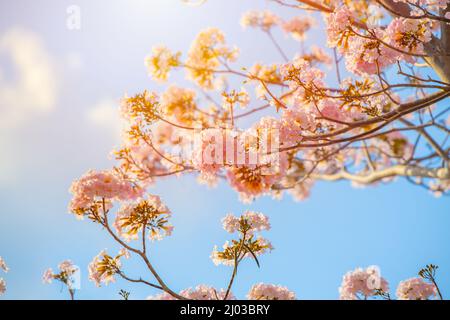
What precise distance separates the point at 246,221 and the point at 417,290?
8.24 ft

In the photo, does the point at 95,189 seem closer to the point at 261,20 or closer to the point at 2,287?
the point at 2,287

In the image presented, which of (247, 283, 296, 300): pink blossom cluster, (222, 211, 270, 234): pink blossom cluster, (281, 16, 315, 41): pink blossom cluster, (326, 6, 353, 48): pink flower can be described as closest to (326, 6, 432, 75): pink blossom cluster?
(326, 6, 353, 48): pink flower

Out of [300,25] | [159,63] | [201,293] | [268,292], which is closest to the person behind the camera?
[201,293]

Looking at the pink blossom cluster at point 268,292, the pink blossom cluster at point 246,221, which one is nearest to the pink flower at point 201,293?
the pink blossom cluster at point 268,292

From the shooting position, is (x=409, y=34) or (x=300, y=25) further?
(x=300, y=25)

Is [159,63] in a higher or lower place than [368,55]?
higher

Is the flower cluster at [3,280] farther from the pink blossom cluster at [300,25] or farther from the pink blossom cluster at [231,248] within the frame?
the pink blossom cluster at [300,25]

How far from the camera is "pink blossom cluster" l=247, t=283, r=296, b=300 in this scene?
3867mm

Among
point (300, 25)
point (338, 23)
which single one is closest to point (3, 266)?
point (338, 23)

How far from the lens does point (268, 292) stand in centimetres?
389

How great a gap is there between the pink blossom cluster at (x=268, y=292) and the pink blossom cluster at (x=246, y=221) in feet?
3.29

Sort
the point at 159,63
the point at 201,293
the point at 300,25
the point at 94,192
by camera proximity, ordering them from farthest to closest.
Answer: the point at 300,25, the point at 159,63, the point at 201,293, the point at 94,192

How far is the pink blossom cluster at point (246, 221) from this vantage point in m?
3.17

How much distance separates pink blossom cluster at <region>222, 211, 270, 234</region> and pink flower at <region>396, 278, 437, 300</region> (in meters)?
2.34
